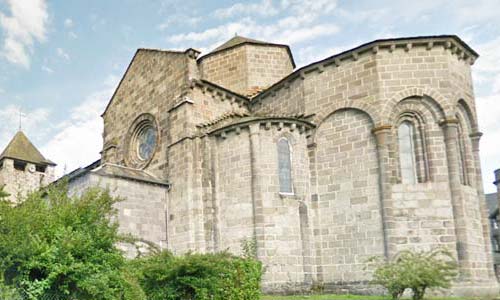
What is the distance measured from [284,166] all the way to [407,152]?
461cm

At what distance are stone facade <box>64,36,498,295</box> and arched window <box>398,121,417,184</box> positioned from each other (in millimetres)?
83

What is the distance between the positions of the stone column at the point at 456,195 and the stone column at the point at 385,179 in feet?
6.94

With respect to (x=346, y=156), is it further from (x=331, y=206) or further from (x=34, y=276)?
(x=34, y=276)

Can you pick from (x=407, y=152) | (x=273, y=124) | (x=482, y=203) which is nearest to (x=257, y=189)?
(x=273, y=124)

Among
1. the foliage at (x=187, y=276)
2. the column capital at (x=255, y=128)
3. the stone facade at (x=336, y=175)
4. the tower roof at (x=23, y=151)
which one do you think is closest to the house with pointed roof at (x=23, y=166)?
the tower roof at (x=23, y=151)

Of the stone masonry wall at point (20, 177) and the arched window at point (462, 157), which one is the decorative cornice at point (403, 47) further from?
the stone masonry wall at point (20, 177)

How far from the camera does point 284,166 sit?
66.4 ft

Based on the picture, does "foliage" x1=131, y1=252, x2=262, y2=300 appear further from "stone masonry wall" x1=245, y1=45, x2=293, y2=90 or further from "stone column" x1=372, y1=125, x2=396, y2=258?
"stone masonry wall" x1=245, y1=45, x2=293, y2=90

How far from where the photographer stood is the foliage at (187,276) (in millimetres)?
13898

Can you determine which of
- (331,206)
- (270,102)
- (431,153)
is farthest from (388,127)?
(270,102)

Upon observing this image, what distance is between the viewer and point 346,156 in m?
19.8

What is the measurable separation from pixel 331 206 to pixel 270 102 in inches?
229

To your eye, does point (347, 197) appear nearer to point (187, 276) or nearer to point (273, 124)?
point (273, 124)

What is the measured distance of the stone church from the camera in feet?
60.6
